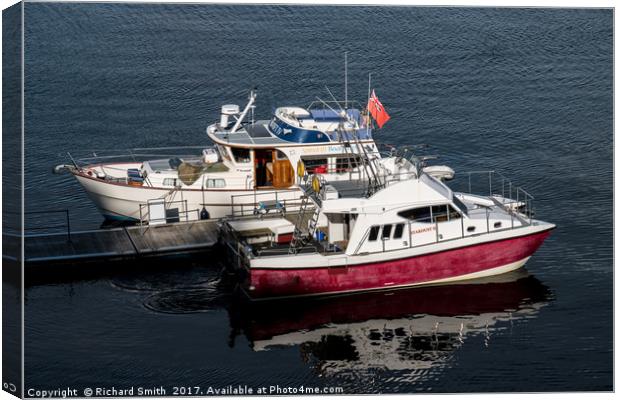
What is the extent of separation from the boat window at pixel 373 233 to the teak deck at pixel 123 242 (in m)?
6.46

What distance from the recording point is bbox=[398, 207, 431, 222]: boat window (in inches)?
1385

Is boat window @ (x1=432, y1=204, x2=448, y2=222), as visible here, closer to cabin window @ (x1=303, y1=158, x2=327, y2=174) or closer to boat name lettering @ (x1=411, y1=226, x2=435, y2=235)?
boat name lettering @ (x1=411, y1=226, x2=435, y2=235)

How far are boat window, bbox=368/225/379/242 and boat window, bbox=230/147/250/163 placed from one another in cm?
870

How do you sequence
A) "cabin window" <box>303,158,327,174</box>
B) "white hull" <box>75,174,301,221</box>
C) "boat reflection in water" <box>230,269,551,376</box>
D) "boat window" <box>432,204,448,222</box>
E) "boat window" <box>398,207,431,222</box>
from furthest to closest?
"cabin window" <box>303,158,327,174</box> < "white hull" <box>75,174,301,221</box> < "boat window" <box>432,204,448,222</box> < "boat window" <box>398,207,431,222</box> < "boat reflection in water" <box>230,269,551,376</box>

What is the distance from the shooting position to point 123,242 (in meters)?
39.1

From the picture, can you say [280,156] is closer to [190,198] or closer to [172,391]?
[190,198]

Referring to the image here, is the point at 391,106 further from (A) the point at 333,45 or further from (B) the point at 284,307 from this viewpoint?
(B) the point at 284,307

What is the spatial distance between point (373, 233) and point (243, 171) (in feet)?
28.8

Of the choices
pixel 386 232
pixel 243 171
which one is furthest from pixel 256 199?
pixel 386 232

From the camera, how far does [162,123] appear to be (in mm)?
50969

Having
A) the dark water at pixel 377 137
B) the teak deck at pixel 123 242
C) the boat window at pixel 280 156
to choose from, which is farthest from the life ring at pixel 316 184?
the boat window at pixel 280 156

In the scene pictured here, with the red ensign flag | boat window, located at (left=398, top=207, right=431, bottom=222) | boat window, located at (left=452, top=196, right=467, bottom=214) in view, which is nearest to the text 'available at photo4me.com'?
boat window, located at (left=398, top=207, right=431, bottom=222)

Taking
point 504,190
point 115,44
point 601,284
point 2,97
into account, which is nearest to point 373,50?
point 504,190

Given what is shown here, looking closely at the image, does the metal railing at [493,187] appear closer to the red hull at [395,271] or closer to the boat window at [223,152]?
the red hull at [395,271]
